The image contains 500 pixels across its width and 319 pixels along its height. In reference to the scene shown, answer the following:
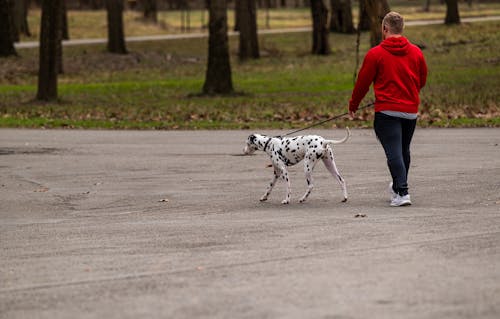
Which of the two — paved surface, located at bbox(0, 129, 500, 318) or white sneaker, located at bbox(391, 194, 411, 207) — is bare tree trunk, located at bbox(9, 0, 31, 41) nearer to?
paved surface, located at bbox(0, 129, 500, 318)

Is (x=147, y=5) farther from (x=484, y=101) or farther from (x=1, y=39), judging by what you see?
(x=484, y=101)

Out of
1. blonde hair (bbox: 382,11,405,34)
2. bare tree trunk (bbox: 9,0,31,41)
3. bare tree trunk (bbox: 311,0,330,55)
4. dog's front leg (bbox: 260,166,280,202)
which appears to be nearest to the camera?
blonde hair (bbox: 382,11,405,34)

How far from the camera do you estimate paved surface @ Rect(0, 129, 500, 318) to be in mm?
7605

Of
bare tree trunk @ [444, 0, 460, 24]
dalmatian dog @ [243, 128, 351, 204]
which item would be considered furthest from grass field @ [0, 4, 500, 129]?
dalmatian dog @ [243, 128, 351, 204]

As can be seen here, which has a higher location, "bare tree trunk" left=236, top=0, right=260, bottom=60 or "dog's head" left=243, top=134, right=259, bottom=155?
"dog's head" left=243, top=134, right=259, bottom=155

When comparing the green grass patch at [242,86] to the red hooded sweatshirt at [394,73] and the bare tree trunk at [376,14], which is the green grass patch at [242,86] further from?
the red hooded sweatshirt at [394,73]

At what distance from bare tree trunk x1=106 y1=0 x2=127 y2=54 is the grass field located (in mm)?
778

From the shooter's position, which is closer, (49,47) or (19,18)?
(49,47)

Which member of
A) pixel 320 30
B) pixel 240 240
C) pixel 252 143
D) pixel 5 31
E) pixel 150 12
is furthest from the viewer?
pixel 150 12

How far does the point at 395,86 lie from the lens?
472 inches

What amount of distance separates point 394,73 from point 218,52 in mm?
18550

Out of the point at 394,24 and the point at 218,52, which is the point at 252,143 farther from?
the point at 218,52

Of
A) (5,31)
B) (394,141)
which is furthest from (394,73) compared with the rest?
(5,31)

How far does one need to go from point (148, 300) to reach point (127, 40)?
52.4 m
